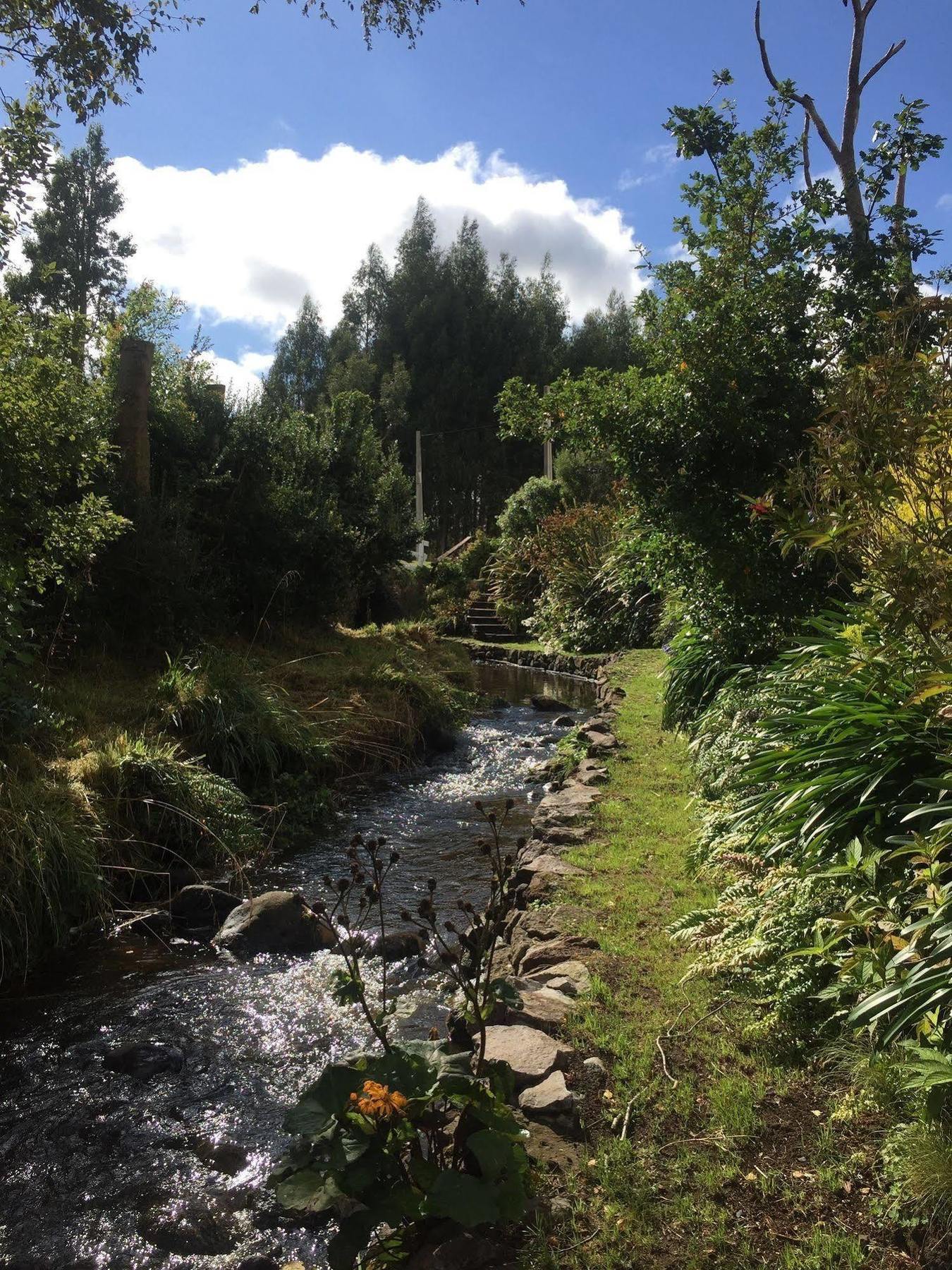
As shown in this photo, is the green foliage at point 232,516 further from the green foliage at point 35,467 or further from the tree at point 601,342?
the tree at point 601,342

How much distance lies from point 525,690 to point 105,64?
1013 cm

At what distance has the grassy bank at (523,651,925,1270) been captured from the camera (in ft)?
6.85

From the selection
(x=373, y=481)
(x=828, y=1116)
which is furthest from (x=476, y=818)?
(x=373, y=481)

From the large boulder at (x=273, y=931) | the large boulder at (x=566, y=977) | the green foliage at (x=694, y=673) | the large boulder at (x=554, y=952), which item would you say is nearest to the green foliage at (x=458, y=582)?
the green foliage at (x=694, y=673)

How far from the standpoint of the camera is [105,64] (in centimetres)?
600

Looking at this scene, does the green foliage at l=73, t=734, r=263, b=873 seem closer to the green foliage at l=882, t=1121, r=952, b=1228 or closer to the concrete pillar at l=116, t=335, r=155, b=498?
the green foliage at l=882, t=1121, r=952, b=1228

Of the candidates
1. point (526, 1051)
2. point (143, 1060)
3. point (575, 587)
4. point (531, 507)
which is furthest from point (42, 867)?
point (531, 507)

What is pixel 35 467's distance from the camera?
5.69m

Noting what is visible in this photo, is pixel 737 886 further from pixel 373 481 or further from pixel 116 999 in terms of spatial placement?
pixel 373 481


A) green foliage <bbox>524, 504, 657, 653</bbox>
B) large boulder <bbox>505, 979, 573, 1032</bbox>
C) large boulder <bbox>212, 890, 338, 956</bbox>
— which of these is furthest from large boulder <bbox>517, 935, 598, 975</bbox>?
green foliage <bbox>524, 504, 657, 653</bbox>

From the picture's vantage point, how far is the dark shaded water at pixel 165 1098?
8.70 ft

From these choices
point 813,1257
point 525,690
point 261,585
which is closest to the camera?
point 813,1257

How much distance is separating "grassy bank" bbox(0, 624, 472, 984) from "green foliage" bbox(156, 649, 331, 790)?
0.01 metres

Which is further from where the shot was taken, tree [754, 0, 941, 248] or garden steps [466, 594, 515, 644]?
garden steps [466, 594, 515, 644]
